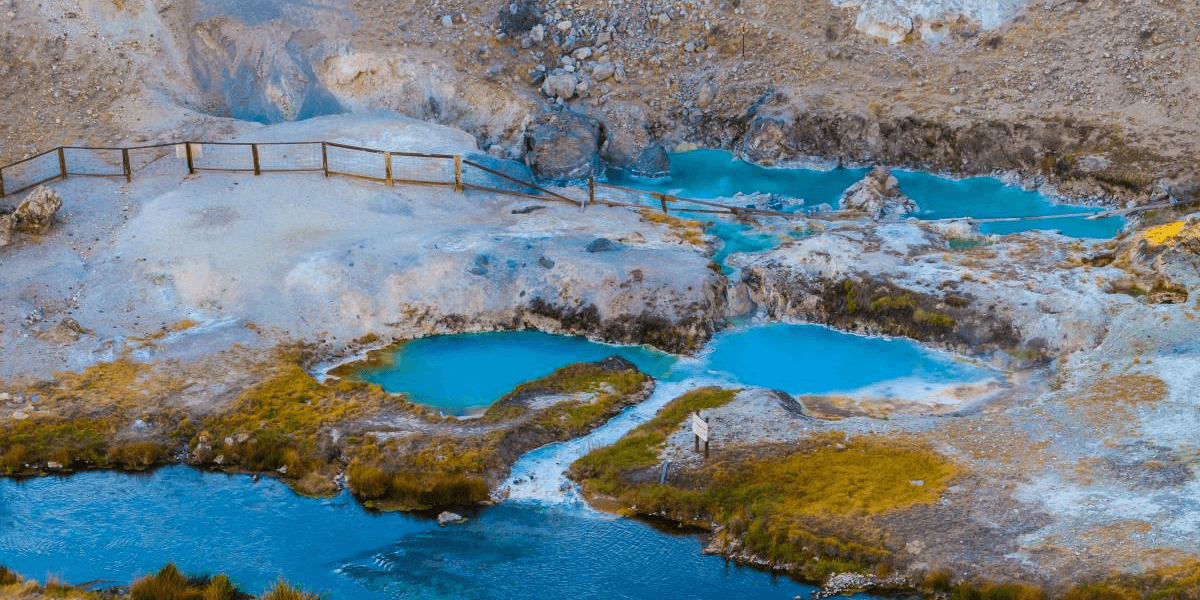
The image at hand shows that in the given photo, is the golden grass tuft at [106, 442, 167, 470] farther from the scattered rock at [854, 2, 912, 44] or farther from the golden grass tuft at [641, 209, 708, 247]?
the scattered rock at [854, 2, 912, 44]

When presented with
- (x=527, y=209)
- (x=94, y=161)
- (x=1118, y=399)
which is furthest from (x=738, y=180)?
(x=94, y=161)

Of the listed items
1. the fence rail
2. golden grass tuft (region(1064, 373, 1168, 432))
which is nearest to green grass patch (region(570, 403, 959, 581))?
golden grass tuft (region(1064, 373, 1168, 432))

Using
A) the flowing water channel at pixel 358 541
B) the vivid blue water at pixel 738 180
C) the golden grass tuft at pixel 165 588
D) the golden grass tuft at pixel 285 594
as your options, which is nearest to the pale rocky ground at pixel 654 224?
the vivid blue water at pixel 738 180

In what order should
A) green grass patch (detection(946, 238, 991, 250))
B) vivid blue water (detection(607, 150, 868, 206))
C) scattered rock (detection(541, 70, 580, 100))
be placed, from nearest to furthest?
green grass patch (detection(946, 238, 991, 250)), vivid blue water (detection(607, 150, 868, 206)), scattered rock (detection(541, 70, 580, 100))

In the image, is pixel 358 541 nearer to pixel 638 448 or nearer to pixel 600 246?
pixel 638 448

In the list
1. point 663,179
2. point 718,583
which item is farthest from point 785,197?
point 718,583

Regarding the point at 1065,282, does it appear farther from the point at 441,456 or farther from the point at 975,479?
the point at 441,456

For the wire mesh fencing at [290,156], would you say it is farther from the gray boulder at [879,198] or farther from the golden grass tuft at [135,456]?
the gray boulder at [879,198]
